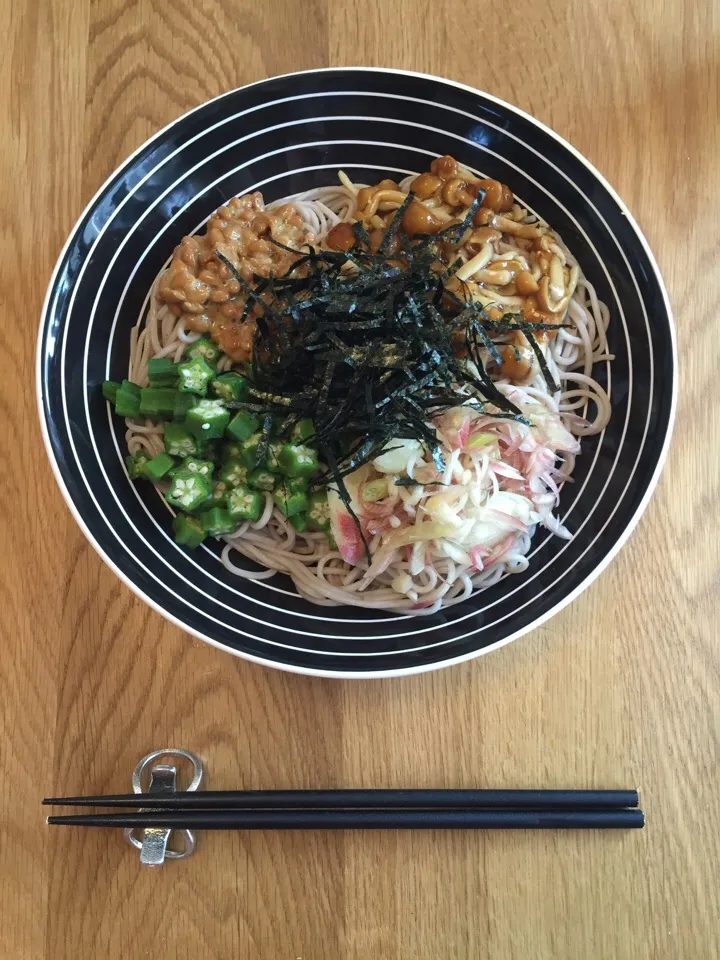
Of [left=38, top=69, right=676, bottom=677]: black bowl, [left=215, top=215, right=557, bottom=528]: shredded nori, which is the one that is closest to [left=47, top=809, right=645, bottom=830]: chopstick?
[left=38, top=69, right=676, bottom=677]: black bowl

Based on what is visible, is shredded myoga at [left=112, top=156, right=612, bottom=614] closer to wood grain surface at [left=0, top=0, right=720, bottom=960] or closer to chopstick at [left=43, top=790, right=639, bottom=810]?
wood grain surface at [left=0, top=0, right=720, bottom=960]

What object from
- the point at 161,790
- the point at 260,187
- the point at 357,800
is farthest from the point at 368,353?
the point at 161,790

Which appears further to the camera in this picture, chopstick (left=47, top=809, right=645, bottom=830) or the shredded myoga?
the shredded myoga

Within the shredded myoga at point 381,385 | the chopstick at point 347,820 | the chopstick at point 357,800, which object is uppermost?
the shredded myoga at point 381,385

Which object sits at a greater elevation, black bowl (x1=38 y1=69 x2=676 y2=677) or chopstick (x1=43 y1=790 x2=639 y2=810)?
black bowl (x1=38 y1=69 x2=676 y2=677)

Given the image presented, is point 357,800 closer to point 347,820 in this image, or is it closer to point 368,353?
point 347,820

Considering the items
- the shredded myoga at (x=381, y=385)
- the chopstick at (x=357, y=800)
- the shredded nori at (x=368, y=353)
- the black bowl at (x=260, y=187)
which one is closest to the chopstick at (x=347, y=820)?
the chopstick at (x=357, y=800)

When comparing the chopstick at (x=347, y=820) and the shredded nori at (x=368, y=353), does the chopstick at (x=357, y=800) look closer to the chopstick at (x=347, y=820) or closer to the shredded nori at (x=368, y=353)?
the chopstick at (x=347, y=820)
